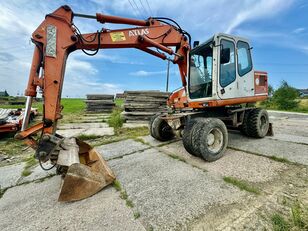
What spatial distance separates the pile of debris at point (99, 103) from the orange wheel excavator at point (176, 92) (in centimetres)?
879

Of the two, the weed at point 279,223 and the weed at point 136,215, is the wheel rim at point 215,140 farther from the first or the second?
the weed at point 136,215

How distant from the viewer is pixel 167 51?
3.86 metres

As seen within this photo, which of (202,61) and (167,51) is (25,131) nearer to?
(167,51)

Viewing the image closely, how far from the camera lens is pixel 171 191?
229cm

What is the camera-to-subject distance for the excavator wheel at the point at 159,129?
4745 millimetres

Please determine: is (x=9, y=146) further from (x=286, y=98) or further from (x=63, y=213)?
(x=286, y=98)

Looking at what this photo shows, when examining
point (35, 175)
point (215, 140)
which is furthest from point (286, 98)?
point (35, 175)

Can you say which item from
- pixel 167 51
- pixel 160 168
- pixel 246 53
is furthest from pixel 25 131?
pixel 246 53

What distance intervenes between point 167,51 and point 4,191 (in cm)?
381

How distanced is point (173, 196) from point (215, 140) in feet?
5.82

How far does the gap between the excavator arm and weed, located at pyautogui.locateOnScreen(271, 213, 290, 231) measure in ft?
6.37

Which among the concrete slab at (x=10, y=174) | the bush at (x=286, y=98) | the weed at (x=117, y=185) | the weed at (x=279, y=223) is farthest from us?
the bush at (x=286, y=98)

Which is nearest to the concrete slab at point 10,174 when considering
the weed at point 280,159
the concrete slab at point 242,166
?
the concrete slab at point 242,166

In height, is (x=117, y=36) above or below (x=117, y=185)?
above
